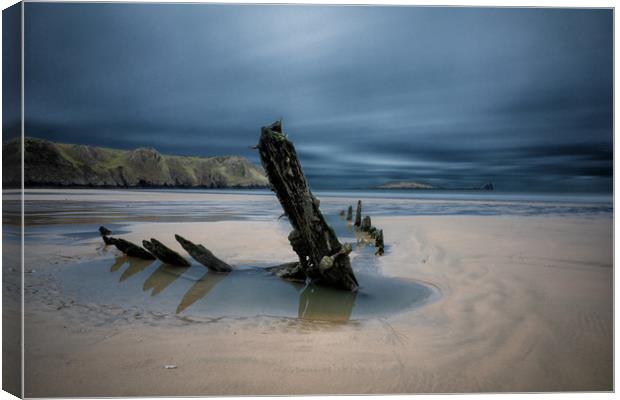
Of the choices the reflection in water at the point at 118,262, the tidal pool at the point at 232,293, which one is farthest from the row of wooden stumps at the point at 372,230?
the reflection in water at the point at 118,262

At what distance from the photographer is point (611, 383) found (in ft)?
15.1

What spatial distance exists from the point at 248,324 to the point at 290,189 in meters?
1.78

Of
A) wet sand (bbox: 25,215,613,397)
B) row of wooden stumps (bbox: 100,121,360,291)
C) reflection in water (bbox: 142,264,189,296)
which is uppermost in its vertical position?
row of wooden stumps (bbox: 100,121,360,291)

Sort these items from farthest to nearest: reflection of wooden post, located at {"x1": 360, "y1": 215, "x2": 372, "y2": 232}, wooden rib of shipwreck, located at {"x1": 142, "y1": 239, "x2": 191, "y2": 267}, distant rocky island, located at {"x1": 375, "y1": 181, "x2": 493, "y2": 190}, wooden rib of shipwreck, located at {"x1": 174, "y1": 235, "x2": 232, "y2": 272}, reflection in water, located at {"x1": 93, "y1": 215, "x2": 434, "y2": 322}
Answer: reflection of wooden post, located at {"x1": 360, "y1": 215, "x2": 372, "y2": 232}, wooden rib of shipwreck, located at {"x1": 142, "y1": 239, "x2": 191, "y2": 267}, wooden rib of shipwreck, located at {"x1": 174, "y1": 235, "x2": 232, "y2": 272}, distant rocky island, located at {"x1": 375, "y1": 181, "x2": 493, "y2": 190}, reflection in water, located at {"x1": 93, "y1": 215, "x2": 434, "y2": 322}

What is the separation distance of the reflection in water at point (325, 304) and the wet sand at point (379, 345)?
224 millimetres

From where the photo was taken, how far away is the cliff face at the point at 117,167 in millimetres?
5571

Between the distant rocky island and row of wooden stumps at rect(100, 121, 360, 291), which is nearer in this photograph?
row of wooden stumps at rect(100, 121, 360, 291)

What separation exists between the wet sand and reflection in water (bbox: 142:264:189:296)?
92 cm

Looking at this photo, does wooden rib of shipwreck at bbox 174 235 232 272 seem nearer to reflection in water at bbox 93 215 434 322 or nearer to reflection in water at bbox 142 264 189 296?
Answer: reflection in water at bbox 93 215 434 322

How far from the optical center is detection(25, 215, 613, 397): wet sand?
4172 mm

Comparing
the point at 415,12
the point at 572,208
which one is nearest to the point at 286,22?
the point at 415,12

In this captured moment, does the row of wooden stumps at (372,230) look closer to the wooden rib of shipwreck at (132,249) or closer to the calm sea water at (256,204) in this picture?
the calm sea water at (256,204)

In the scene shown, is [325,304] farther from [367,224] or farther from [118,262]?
[367,224]

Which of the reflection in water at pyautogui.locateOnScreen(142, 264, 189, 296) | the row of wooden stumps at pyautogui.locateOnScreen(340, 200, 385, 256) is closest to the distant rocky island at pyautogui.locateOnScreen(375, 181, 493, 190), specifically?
the row of wooden stumps at pyautogui.locateOnScreen(340, 200, 385, 256)
